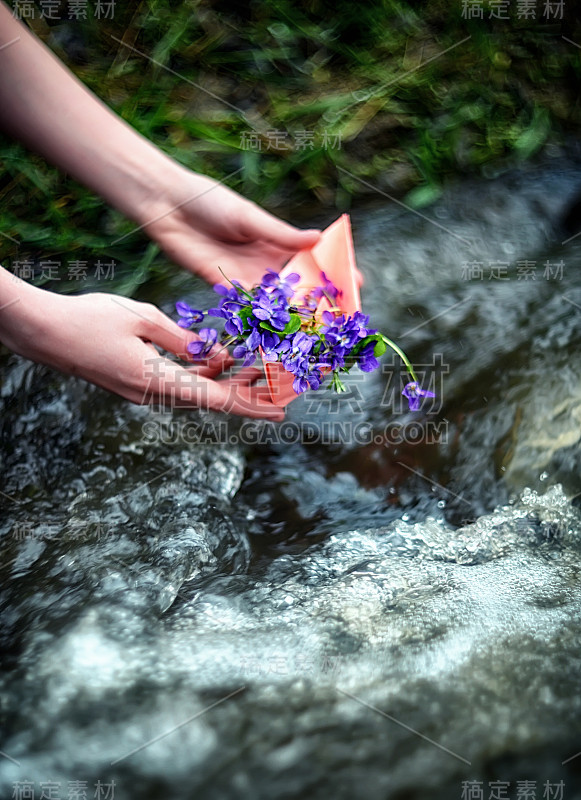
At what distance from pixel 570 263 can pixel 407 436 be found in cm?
73

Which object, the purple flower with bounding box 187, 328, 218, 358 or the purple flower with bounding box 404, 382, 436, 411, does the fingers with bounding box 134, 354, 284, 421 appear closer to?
the purple flower with bounding box 187, 328, 218, 358

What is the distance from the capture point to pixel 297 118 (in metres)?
2.73

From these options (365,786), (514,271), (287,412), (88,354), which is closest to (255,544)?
(287,412)

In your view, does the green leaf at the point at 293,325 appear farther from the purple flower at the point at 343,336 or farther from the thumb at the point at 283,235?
the thumb at the point at 283,235

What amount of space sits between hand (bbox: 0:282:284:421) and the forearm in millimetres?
408

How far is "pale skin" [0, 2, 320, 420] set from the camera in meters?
1.50

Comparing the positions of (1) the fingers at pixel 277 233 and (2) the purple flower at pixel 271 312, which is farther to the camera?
(1) the fingers at pixel 277 233

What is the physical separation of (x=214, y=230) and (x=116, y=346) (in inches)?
17.8

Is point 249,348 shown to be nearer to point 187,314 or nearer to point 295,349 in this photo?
point 295,349

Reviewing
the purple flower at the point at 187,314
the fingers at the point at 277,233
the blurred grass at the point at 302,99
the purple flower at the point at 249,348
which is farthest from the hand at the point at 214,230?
the blurred grass at the point at 302,99

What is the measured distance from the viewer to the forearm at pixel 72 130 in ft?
5.61

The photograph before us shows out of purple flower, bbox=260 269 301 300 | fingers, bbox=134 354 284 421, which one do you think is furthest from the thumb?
fingers, bbox=134 354 284 421

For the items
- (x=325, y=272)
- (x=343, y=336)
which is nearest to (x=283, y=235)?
(x=325, y=272)

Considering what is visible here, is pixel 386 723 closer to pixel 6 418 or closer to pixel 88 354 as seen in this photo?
pixel 88 354
